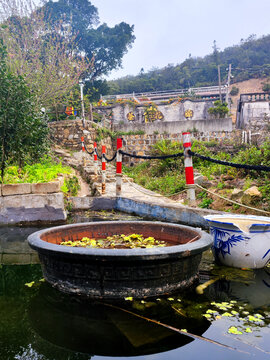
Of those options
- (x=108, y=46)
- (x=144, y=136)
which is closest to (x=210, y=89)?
(x=108, y=46)

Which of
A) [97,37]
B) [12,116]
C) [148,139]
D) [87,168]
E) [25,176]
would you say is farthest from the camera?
[97,37]

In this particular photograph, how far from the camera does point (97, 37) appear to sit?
27547 millimetres

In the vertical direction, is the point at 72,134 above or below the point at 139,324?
above

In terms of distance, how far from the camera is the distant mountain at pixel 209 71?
38400 mm

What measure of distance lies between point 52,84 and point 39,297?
10574 millimetres

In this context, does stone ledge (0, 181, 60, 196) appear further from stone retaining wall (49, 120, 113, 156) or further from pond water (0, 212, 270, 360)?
stone retaining wall (49, 120, 113, 156)

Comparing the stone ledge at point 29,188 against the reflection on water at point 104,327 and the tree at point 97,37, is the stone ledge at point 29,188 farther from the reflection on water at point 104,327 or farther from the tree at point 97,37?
A: the tree at point 97,37

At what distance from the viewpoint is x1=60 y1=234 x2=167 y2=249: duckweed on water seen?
2.72 meters

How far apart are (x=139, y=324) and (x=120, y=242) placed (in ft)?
3.97

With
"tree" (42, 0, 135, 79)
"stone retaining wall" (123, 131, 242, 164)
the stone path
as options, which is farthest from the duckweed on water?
"tree" (42, 0, 135, 79)

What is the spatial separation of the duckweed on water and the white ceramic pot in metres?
0.55

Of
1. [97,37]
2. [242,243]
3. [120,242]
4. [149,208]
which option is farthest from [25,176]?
[97,37]

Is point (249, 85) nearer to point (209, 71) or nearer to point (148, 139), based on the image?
point (209, 71)

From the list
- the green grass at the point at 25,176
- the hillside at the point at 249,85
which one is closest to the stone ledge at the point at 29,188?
the green grass at the point at 25,176
